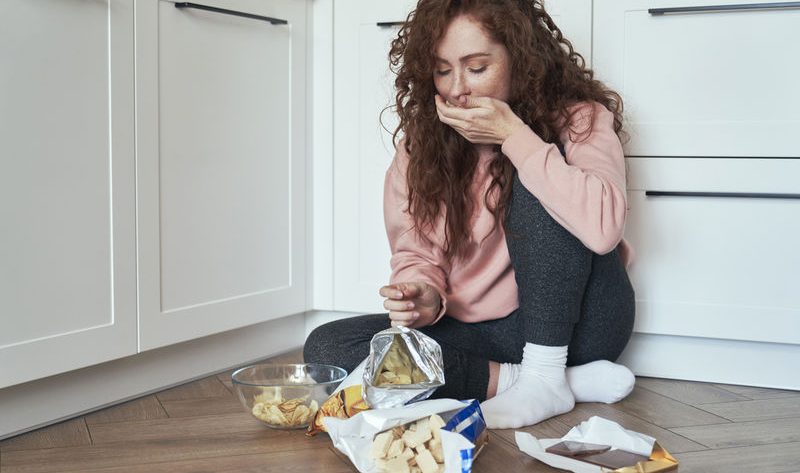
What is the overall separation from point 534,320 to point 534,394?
0.11 m

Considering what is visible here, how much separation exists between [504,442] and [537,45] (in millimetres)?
621

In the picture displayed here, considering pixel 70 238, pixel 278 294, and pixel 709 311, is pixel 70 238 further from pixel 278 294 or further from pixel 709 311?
pixel 709 311

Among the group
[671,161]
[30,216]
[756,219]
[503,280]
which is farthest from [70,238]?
[756,219]

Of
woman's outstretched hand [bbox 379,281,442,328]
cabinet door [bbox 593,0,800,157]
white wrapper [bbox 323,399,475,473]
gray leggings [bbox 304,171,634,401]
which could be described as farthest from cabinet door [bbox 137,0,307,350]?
cabinet door [bbox 593,0,800,157]

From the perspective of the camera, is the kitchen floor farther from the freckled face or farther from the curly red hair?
the freckled face

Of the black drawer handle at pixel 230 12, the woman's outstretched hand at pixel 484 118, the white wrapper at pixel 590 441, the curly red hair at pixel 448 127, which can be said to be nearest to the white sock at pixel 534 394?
the white wrapper at pixel 590 441

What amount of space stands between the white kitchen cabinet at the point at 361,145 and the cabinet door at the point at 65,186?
0.54 metres

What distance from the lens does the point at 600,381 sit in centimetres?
150

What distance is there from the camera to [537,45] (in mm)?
1452

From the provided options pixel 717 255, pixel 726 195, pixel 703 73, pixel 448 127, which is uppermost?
pixel 703 73

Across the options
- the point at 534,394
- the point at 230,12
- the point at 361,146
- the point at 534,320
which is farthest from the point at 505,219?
the point at 230,12

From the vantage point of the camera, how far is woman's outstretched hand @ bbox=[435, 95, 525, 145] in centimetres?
138

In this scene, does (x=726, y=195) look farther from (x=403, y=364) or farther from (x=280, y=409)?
(x=280, y=409)

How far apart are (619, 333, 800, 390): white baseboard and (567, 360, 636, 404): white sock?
25 centimetres
